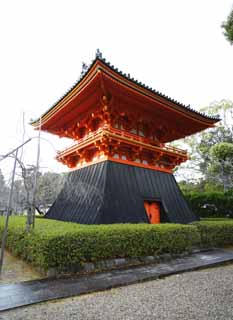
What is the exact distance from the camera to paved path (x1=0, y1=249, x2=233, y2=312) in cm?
347

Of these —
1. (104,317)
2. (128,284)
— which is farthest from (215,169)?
(104,317)

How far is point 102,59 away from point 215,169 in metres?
16.7

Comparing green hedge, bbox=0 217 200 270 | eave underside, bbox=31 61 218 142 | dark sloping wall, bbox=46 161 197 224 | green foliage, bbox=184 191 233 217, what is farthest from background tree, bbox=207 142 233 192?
green hedge, bbox=0 217 200 270

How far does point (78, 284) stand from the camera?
4090 mm

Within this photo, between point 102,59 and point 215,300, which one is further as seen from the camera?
point 102,59

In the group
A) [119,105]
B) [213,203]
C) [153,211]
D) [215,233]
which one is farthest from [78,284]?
[213,203]

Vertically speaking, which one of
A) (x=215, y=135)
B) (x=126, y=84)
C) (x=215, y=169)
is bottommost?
(x=215, y=169)

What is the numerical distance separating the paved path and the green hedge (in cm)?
42

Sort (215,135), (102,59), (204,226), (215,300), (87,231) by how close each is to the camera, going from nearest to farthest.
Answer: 1. (215,300)
2. (87,231)
3. (102,59)
4. (204,226)
5. (215,135)

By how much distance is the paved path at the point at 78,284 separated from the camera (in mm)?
3467

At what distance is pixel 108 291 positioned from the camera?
152 inches

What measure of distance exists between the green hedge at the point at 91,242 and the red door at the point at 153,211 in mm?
2240

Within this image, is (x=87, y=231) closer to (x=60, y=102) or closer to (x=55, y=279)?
(x=55, y=279)

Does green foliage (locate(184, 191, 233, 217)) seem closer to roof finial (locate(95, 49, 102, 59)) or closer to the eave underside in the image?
the eave underside
